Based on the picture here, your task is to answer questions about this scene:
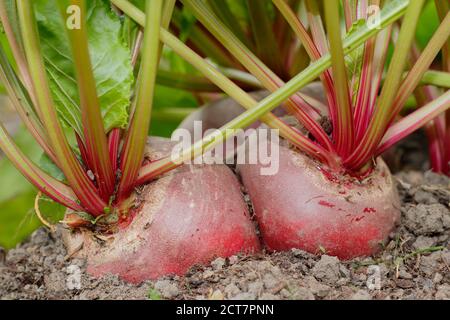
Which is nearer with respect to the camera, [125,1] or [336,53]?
[336,53]

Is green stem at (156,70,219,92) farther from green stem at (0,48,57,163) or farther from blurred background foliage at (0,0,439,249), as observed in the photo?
green stem at (0,48,57,163)

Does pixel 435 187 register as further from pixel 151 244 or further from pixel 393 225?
pixel 151 244

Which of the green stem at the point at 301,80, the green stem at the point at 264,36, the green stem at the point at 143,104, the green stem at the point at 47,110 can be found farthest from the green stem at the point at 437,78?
the green stem at the point at 47,110

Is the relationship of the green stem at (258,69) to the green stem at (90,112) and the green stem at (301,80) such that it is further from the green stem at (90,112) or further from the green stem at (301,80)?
the green stem at (90,112)

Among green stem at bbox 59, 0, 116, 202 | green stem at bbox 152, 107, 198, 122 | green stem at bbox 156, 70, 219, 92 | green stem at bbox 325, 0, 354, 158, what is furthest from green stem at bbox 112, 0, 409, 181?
green stem at bbox 152, 107, 198, 122
